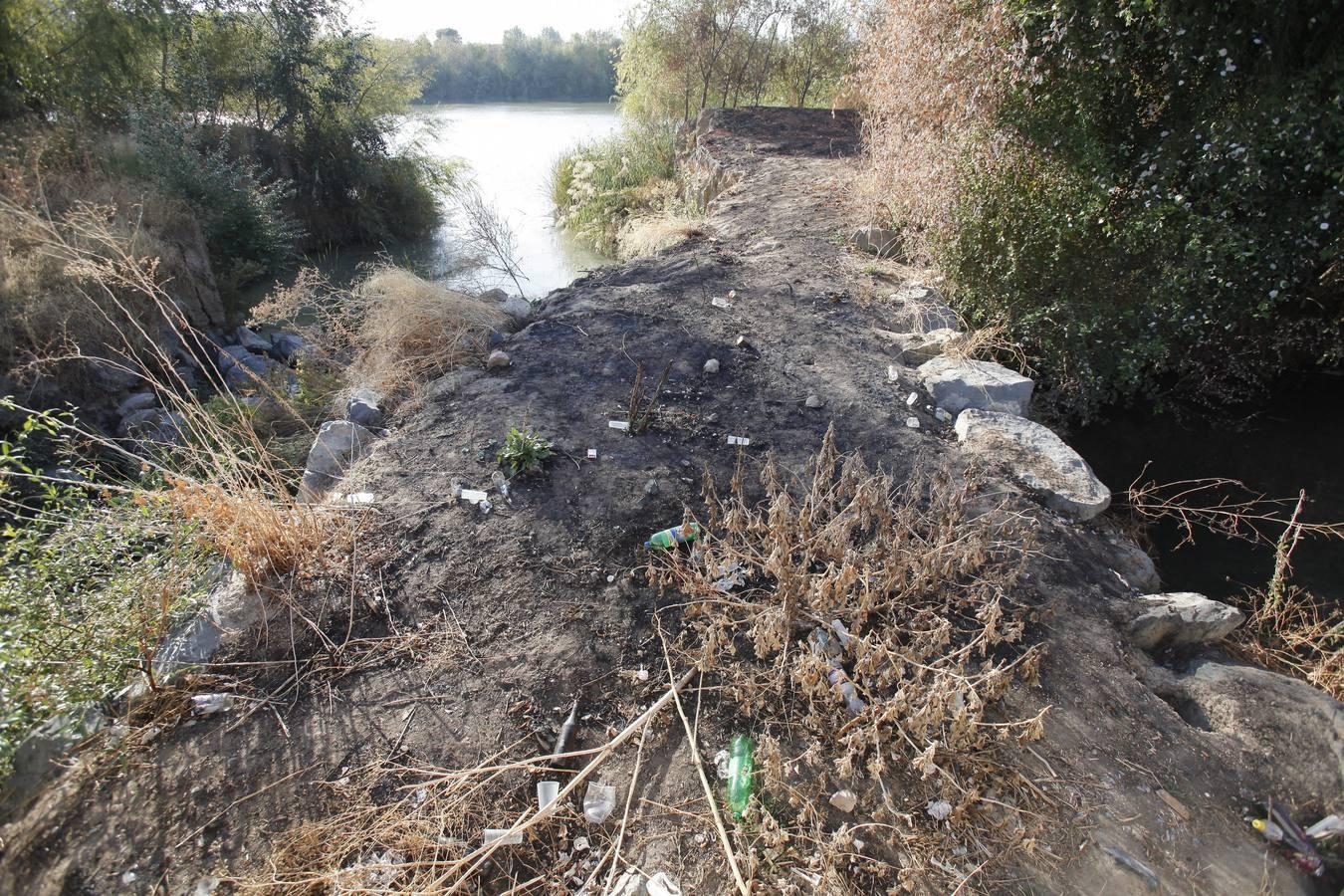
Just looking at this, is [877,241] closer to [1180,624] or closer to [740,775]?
[1180,624]

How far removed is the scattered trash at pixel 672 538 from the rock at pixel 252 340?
7115mm

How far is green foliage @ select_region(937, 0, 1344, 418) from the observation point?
325cm

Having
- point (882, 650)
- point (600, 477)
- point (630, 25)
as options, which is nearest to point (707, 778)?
point (882, 650)

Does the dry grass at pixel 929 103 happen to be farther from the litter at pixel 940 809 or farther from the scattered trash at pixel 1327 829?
the litter at pixel 940 809

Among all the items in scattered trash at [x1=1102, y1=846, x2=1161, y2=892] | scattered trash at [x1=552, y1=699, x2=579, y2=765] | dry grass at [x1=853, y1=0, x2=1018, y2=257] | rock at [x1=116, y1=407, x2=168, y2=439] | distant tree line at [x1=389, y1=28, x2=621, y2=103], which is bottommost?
rock at [x1=116, y1=407, x2=168, y2=439]

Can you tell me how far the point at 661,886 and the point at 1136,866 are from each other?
1352mm

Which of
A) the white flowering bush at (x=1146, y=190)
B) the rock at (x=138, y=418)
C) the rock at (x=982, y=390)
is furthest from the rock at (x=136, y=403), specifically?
the white flowering bush at (x=1146, y=190)

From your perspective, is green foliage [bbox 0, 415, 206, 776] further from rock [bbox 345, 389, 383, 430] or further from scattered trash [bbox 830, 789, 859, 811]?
scattered trash [bbox 830, 789, 859, 811]

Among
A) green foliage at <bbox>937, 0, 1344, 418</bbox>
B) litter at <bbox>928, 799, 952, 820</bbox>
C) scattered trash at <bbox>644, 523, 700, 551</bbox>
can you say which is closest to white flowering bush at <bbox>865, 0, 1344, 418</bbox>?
green foliage at <bbox>937, 0, 1344, 418</bbox>

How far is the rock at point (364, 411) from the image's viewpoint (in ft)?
12.8

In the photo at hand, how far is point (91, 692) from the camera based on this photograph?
85.4 inches

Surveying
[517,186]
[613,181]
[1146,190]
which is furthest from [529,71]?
[1146,190]

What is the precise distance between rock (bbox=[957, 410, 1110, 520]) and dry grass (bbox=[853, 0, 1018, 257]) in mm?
1990

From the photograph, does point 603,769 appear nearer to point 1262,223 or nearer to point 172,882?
point 172,882
